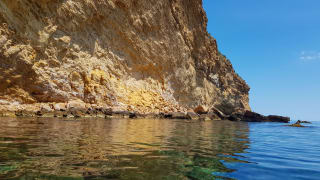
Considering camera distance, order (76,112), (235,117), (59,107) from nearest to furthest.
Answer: (76,112), (59,107), (235,117)

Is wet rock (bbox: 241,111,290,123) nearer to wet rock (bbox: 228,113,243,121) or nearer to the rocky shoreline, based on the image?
wet rock (bbox: 228,113,243,121)

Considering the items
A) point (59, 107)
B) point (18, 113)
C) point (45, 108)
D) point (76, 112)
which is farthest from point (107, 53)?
point (18, 113)

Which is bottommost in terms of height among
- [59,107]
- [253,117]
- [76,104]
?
[253,117]

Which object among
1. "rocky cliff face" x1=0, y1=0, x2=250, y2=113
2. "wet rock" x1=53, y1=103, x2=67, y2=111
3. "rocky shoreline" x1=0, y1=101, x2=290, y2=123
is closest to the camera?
"rocky shoreline" x1=0, y1=101, x2=290, y2=123

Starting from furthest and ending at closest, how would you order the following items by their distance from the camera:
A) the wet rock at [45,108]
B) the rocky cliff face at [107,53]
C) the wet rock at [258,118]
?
the wet rock at [258,118]
the rocky cliff face at [107,53]
the wet rock at [45,108]

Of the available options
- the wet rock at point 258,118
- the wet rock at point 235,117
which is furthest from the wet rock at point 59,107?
the wet rock at point 258,118

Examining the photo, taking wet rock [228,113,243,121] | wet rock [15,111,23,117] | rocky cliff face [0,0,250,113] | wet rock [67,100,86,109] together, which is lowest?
wet rock [15,111,23,117]

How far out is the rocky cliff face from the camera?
66.1ft

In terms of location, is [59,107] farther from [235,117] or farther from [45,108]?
[235,117]

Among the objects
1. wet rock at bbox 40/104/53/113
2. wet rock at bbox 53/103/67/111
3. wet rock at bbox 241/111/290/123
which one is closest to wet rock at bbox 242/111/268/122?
wet rock at bbox 241/111/290/123

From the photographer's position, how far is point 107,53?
92.8ft

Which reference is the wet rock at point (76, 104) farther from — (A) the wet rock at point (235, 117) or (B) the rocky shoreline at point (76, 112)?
(A) the wet rock at point (235, 117)

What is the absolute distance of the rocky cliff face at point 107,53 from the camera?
20141 millimetres

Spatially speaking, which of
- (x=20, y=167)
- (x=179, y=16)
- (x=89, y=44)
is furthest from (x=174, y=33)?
(x=20, y=167)
